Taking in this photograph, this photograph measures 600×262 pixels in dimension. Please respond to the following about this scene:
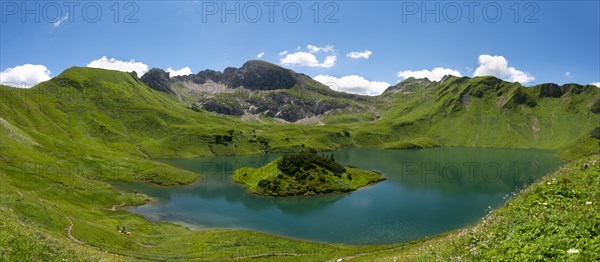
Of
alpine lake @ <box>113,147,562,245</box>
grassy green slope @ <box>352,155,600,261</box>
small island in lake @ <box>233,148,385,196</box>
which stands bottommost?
alpine lake @ <box>113,147,562,245</box>

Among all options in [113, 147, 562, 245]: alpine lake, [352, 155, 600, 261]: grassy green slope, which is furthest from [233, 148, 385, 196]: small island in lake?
[352, 155, 600, 261]: grassy green slope

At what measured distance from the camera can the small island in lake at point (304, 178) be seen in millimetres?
121375

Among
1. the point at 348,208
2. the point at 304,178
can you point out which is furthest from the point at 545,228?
the point at 304,178

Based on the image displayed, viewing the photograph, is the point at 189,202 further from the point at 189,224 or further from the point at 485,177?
the point at 485,177

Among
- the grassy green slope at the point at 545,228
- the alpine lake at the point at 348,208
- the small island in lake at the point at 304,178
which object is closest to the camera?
the grassy green slope at the point at 545,228

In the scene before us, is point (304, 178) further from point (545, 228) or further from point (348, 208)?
point (545, 228)

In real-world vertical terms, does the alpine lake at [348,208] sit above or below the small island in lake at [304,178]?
below

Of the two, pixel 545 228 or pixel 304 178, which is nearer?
pixel 545 228

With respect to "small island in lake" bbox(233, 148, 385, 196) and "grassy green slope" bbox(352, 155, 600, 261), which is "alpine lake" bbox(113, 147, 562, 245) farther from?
"grassy green slope" bbox(352, 155, 600, 261)

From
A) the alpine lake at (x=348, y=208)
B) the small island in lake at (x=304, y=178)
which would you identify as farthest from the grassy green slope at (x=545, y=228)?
the small island in lake at (x=304, y=178)

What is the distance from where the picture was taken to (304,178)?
4946 inches

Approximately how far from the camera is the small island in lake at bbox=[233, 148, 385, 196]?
121375 millimetres

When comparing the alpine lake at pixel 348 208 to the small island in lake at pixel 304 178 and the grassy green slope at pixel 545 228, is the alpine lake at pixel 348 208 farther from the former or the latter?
the grassy green slope at pixel 545 228

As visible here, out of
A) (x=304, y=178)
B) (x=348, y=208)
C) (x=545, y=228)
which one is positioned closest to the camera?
(x=545, y=228)
